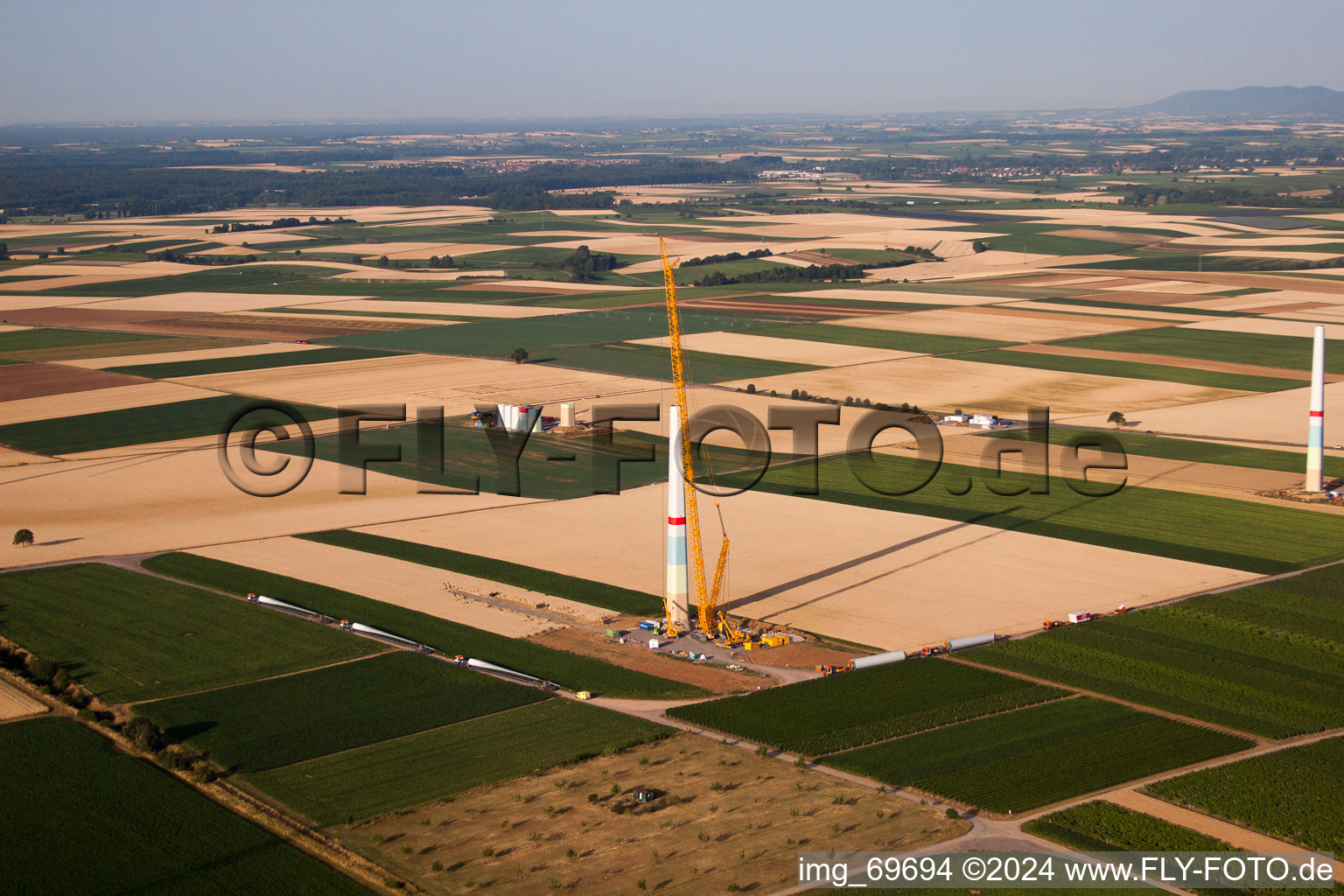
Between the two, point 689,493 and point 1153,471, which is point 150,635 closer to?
point 689,493

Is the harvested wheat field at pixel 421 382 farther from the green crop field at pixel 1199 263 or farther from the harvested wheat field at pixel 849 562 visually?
the green crop field at pixel 1199 263

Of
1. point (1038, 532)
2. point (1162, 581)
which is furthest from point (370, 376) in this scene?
point (1162, 581)

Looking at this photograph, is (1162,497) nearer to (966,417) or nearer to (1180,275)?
(966,417)

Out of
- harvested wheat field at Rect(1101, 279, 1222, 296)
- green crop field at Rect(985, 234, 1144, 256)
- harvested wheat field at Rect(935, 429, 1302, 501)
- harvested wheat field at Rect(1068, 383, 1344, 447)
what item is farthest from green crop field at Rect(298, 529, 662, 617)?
green crop field at Rect(985, 234, 1144, 256)

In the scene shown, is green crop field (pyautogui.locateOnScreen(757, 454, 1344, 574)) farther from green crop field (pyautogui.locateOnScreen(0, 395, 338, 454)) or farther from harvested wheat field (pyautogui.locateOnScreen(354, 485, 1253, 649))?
green crop field (pyautogui.locateOnScreen(0, 395, 338, 454))

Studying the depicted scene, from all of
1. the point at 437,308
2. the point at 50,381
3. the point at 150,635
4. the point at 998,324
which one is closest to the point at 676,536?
the point at 150,635
